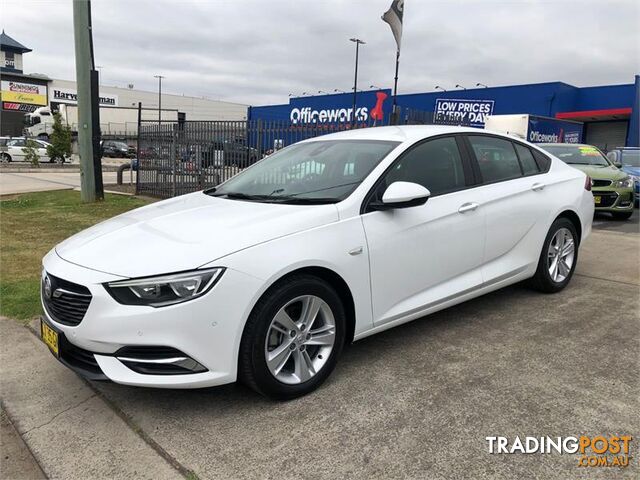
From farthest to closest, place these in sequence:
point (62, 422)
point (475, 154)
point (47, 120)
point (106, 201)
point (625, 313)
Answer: point (47, 120) → point (106, 201) → point (625, 313) → point (475, 154) → point (62, 422)

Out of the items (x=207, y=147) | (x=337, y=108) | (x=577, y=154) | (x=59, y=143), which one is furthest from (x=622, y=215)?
(x=59, y=143)

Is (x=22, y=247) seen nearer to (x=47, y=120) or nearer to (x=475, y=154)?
(x=475, y=154)

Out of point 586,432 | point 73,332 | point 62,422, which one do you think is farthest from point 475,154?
point 62,422

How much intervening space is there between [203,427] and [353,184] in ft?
5.63

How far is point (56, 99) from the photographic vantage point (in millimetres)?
65625

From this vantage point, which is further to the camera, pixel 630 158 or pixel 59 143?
pixel 59 143

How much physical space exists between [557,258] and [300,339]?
3.02 m

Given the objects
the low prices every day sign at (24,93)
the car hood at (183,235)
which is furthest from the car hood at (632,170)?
the low prices every day sign at (24,93)

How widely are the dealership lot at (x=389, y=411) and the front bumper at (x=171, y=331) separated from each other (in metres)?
0.33

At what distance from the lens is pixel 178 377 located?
2617 millimetres

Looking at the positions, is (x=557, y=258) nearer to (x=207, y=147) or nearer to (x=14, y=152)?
(x=207, y=147)

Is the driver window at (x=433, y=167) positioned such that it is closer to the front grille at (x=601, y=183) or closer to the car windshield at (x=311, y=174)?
the car windshield at (x=311, y=174)

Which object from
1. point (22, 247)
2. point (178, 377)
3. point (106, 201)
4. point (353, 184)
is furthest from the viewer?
point (106, 201)

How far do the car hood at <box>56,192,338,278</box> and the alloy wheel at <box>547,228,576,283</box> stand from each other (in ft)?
8.57
